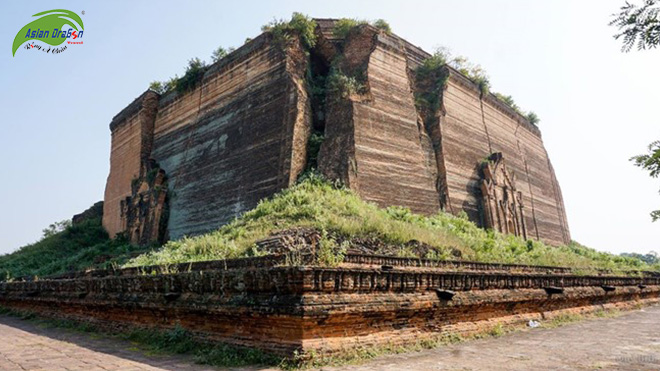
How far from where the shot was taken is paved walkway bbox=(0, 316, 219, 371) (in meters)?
4.31

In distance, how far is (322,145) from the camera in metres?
15.8

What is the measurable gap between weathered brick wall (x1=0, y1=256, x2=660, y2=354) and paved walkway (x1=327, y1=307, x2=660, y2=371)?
1.17ft

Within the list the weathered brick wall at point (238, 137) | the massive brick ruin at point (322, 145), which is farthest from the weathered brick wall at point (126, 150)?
the weathered brick wall at point (238, 137)

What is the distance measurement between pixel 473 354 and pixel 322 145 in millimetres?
11566

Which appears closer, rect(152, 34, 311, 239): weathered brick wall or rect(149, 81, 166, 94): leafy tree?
rect(152, 34, 311, 239): weathered brick wall

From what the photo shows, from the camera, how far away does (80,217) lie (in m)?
30.3

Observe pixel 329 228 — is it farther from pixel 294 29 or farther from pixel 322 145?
pixel 294 29

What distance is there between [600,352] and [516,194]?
19.0 metres

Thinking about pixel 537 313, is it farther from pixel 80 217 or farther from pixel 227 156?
pixel 80 217

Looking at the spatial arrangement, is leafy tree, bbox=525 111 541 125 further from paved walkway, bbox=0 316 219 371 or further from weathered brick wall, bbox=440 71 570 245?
paved walkway, bbox=0 316 219 371

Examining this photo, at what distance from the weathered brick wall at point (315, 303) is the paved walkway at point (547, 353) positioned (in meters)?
0.36

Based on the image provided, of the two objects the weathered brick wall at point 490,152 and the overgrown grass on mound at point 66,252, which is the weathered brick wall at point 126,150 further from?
the weathered brick wall at point 490,152

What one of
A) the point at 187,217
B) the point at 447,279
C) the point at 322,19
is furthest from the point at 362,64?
the point at 447,279

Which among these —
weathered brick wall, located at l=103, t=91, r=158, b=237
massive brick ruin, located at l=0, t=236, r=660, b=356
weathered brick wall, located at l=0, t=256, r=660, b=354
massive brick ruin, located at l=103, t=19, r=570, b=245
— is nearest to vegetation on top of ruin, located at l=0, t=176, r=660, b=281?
massive brick ruin, located at l=103, t=19, r=570, b=245
